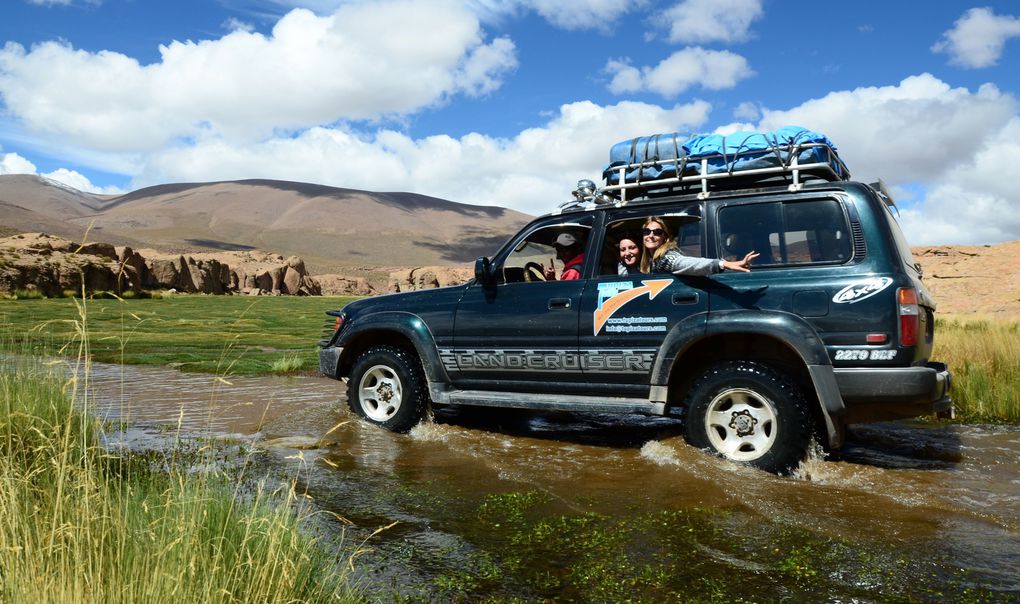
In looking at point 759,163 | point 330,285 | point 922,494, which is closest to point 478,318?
point 759,163

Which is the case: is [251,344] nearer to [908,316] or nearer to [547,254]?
[547,254]

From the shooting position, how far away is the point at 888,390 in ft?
17.2

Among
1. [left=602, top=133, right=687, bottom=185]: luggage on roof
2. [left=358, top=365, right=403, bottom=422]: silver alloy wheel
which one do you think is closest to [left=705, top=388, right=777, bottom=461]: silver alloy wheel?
[left=602, top=133, right=687, bottom=185]: luggage on roof

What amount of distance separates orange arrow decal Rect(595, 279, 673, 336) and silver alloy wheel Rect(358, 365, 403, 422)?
2.22 m

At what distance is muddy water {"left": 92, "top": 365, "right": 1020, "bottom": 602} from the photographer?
3564mm

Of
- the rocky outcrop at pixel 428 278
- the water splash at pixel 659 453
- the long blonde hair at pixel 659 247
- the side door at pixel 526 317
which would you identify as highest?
the rocky outcrop at pixel 428 278

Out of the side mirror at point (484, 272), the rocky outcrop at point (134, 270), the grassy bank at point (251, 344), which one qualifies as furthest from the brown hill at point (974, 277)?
the rocky outcrop at point (134, 270)

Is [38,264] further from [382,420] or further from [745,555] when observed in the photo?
[745,555]

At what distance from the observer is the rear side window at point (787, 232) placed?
5.61 metres

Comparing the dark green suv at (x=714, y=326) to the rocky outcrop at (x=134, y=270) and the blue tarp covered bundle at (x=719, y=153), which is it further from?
the rocky outcrop at (x=134, y=270)

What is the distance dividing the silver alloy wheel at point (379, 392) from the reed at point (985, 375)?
19.2ft

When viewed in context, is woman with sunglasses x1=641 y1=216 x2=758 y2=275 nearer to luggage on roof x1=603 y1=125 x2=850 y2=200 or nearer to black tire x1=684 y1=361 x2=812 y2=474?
luggage on roof x1=603 y1=125 x2=850 y2=200

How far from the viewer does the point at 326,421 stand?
7.90 meters

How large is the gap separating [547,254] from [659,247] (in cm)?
134
